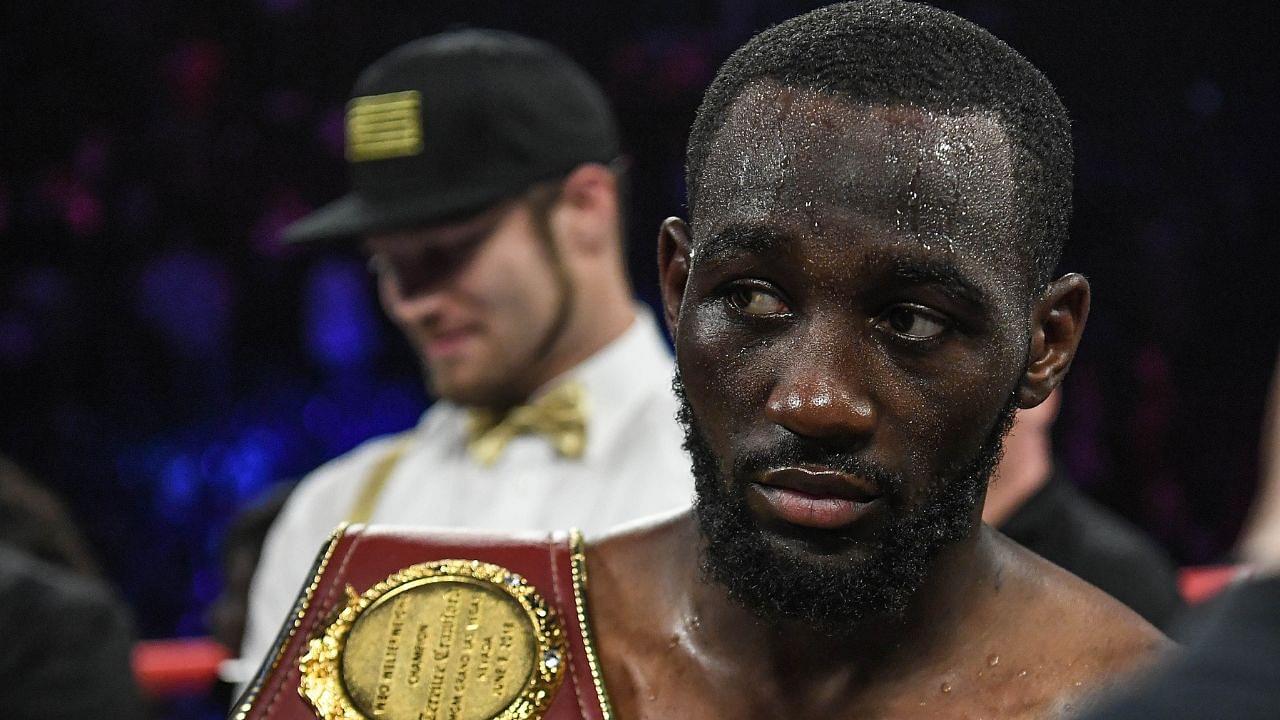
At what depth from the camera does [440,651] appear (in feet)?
4.02

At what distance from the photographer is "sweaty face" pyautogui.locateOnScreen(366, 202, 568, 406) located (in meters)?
2.20

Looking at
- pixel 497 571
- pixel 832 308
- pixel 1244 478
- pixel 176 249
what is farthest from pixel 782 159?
pixel 176 249

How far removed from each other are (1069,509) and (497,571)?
1.04m

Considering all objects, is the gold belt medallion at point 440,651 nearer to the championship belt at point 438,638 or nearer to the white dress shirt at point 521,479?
the championship belt at point 438,638

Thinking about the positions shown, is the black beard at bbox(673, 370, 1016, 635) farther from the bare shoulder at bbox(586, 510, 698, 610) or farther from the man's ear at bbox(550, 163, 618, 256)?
the man's ear at bbox(550, 163, 618, 256)

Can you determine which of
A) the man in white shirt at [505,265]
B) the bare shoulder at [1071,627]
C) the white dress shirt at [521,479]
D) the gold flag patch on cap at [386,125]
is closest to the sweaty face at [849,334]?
the bare shoulder at [1071,627]

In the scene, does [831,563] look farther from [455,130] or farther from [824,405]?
[455,130]

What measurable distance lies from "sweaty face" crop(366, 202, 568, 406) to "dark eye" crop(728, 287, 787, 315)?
3.71 feet

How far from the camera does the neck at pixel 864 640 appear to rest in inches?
46.1

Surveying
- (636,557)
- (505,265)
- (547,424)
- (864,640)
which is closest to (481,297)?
(505,265)

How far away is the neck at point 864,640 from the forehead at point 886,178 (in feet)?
0.77

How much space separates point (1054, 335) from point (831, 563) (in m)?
0.23

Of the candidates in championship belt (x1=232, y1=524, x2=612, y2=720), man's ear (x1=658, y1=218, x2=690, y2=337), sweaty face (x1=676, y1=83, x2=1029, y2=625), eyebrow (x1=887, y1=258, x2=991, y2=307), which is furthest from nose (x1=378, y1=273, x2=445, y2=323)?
eyebrow (x1=887, y1=258, x2=991, y2=307)

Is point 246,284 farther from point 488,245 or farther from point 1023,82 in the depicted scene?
point 1023,82
